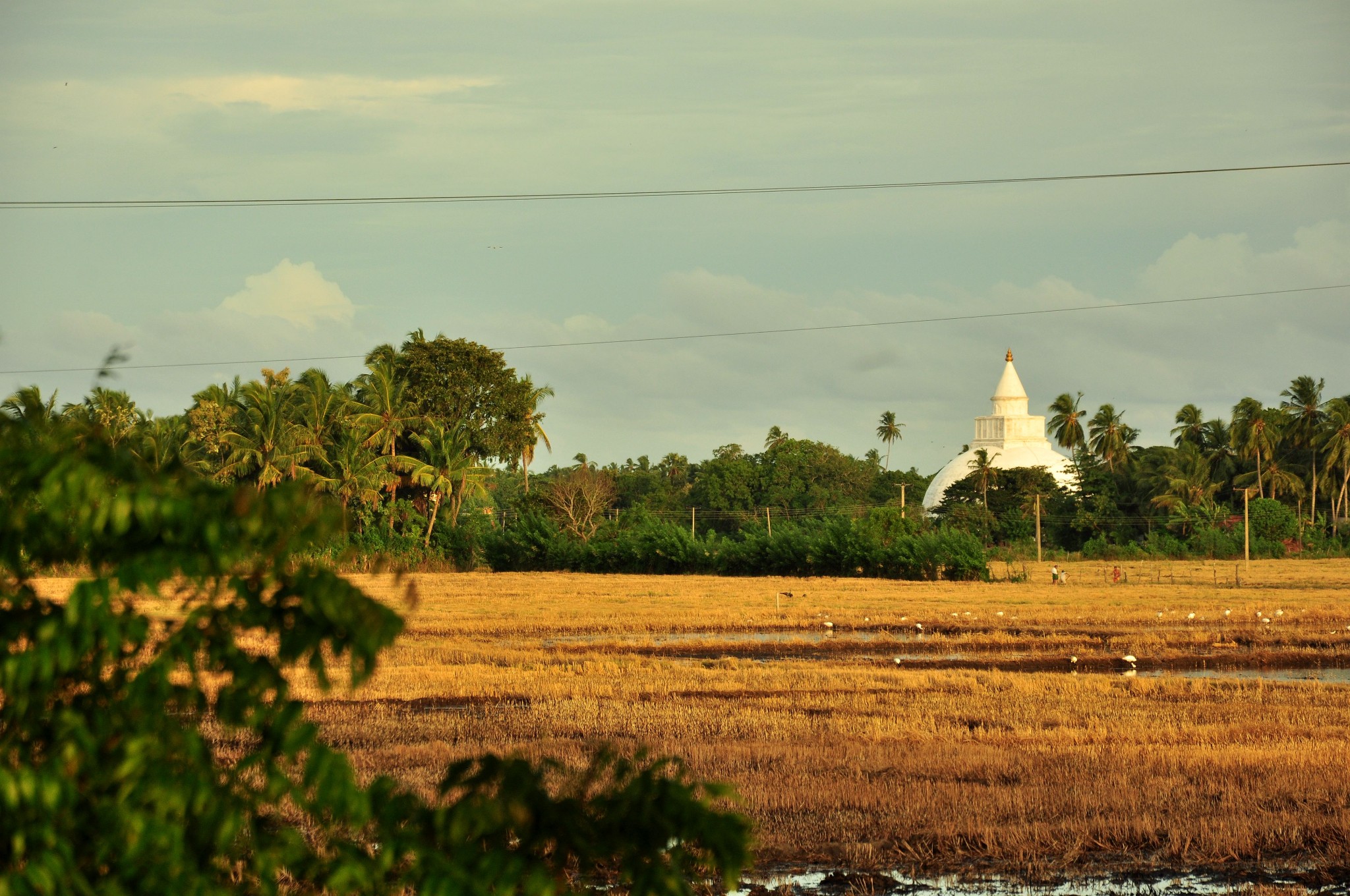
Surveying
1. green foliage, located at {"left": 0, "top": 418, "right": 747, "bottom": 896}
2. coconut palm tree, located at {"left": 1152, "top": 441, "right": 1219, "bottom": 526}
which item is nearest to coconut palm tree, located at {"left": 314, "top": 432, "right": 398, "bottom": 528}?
coconut palm tree, located at {"left": 1152, "top": 441, "right": 1219, "bottom": 526}

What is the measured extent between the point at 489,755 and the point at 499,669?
54.0 feet

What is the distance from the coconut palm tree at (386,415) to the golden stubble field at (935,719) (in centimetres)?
2364

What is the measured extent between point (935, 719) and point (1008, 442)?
79405 millimetres

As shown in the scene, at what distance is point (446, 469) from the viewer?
180 ft

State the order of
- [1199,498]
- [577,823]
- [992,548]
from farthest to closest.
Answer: [1199,498] → [992,548] → [577,823]

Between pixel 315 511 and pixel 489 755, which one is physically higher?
pixel 315 511

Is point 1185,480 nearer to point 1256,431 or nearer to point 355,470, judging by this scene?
point 1256,431

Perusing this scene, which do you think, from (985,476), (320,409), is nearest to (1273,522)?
(985,476)

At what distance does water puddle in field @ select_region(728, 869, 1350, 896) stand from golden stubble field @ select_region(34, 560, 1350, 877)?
0.23 metres

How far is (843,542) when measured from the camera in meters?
48.1

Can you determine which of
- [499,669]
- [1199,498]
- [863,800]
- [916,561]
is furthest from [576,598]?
[1199,498]

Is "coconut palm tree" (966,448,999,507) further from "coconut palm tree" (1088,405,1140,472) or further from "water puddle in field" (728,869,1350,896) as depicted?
"water puddle in field" (728,869,1350,896)

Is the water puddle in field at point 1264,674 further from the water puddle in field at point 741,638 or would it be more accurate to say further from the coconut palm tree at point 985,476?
the coconut palm tree at point 985,476

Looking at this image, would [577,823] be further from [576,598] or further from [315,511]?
[576,598]
